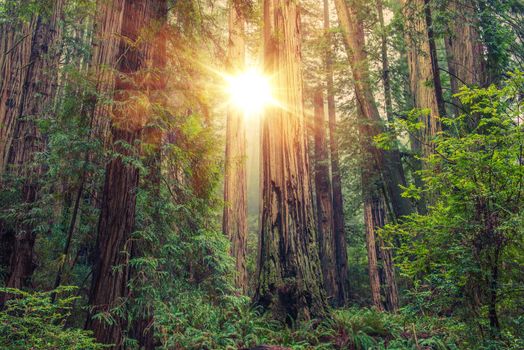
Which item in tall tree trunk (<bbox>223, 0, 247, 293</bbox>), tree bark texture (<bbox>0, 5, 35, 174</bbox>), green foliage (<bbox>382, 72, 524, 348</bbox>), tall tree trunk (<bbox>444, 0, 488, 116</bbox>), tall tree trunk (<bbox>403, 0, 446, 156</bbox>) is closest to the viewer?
green foliage (<bbox>382, 72, 524, 348</bbox>)

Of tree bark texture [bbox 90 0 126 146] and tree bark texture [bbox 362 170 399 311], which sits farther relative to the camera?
tree bark texture [bbox 362 170 399 311]

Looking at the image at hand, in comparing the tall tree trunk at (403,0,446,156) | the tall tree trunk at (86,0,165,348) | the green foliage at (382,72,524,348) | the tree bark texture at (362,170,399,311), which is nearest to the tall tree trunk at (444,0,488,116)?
the tall tree trunk at (403,0,446,156)

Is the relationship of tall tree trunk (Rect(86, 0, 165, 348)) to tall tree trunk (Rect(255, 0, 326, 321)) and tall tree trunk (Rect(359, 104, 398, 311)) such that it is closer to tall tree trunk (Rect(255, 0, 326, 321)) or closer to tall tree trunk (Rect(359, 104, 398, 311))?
tall tree trunk (Rect(255, 0, 326, 321))

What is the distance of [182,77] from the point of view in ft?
15.9

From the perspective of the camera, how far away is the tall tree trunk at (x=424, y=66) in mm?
6965

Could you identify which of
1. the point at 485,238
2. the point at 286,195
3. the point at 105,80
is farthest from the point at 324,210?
the point at 105,80

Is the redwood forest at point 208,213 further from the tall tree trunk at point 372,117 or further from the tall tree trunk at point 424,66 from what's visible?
the tall tree trunk at point 372,117

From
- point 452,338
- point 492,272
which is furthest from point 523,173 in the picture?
point 452,338

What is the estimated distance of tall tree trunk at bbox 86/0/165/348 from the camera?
12.5 ft

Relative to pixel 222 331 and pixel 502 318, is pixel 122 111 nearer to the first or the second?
pixel 222 331

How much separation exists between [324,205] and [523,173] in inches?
482

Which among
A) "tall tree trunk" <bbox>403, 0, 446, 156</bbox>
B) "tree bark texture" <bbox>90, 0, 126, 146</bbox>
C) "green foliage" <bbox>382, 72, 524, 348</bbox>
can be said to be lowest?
"green foliage" <bbox>382, 72, 524, 348</bbox>

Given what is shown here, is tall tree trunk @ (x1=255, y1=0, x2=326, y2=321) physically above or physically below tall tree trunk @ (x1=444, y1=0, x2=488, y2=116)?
below

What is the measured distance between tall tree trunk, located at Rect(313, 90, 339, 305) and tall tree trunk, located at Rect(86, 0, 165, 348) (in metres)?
9.74
